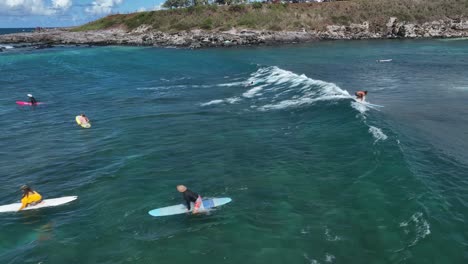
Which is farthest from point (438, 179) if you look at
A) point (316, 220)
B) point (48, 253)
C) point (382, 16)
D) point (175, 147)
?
point (382, 16)

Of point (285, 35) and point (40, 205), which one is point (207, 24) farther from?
point (40, 205)

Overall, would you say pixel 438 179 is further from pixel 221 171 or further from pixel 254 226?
pixel 221 171

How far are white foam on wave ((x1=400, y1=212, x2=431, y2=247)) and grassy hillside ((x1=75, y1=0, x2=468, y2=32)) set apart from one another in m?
109

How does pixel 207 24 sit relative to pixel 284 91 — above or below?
above

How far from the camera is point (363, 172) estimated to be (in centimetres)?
2305

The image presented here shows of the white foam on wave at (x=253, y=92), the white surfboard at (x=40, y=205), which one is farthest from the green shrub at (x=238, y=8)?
the white surfboard at (x=40, y=205)

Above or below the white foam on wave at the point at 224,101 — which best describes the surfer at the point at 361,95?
above

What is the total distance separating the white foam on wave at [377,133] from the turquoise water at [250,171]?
19 cm

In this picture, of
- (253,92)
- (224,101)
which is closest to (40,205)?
A: (224,101)

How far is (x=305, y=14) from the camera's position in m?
128

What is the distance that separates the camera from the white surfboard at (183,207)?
19.7 metres

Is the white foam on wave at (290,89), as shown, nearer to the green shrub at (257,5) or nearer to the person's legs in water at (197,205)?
the person's legs in water at (197,205)

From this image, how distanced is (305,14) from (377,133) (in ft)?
351

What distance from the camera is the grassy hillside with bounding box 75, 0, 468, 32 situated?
122m
